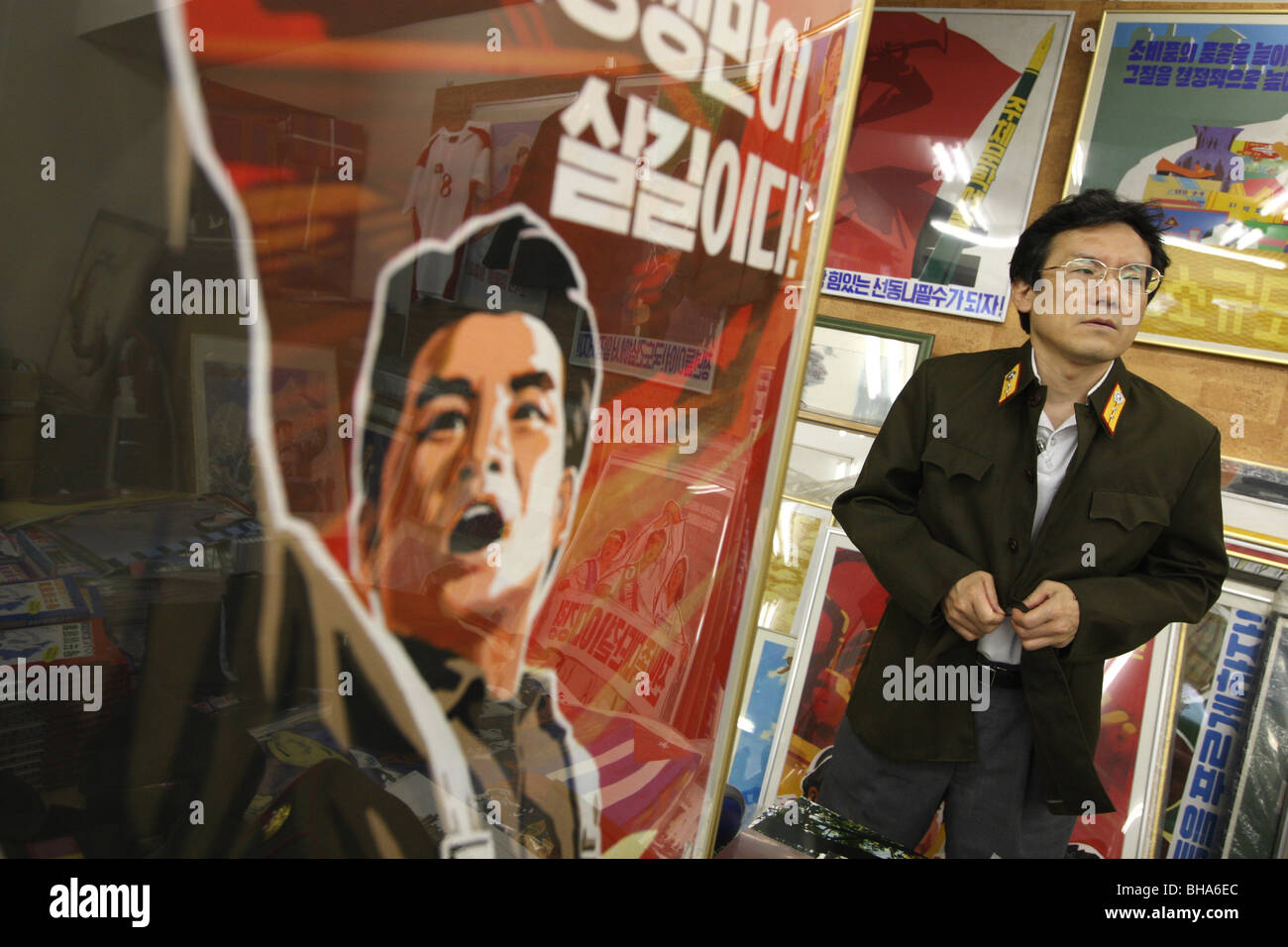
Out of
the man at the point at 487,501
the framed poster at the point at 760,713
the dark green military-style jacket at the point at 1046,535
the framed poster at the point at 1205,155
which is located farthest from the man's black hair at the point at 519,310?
the framed poster at the point at 1205,155

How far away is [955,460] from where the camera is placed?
130 cm

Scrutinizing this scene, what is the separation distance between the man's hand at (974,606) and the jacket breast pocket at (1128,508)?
195 millimetres

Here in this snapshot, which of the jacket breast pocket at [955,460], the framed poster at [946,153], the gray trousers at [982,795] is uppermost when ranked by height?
the framed poster at [946,153]

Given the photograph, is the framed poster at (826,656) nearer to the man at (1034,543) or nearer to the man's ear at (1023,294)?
the man at (1034,543)

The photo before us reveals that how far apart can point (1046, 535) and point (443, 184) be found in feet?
3.35

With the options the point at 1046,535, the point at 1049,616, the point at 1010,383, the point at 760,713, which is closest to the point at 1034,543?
the point at 1046,535

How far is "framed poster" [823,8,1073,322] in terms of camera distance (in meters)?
2.22

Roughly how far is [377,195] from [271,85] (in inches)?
4.0

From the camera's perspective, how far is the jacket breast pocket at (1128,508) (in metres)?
1.24

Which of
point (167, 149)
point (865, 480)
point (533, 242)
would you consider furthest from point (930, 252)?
point (167, 149)

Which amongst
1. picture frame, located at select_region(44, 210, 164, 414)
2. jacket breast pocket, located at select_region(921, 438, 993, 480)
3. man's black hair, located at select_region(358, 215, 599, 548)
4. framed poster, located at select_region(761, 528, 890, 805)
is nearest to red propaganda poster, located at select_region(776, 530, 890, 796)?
framed poster, located at select_region(761, 528, 890, 805)

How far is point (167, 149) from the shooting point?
22.2 inches

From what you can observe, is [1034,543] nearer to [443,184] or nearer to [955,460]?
[955,460]

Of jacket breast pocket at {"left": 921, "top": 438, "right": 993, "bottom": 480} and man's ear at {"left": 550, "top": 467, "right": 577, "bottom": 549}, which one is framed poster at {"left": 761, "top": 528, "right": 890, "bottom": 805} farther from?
man's ear at {"left": 550, "top": 467, "right": 577, "bottom": 549}
